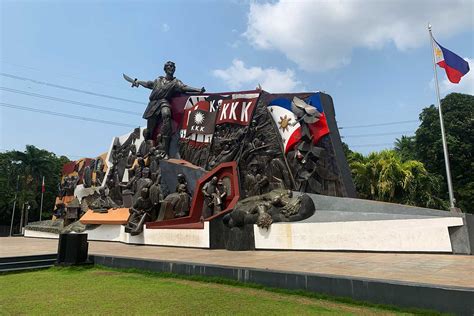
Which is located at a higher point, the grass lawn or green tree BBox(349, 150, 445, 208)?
green tree BBox(349, 150, 445, 208)

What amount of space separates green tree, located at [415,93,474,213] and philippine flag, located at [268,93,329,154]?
18282mm

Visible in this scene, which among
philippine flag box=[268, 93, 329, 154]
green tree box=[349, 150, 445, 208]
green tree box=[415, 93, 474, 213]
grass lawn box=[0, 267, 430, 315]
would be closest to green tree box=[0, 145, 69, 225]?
philippine flag box=[268, 93, 329, 154]

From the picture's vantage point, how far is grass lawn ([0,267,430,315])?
4207mm

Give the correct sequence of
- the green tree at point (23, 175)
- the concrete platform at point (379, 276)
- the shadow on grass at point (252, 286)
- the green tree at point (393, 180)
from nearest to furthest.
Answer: the concrete platform at point (379, 276)
the shadow on grass at point (252, 286)
the green tree at point (393, 180)
the green tree at point (23, 175)

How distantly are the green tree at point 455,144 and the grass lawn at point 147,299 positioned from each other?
1053 inches

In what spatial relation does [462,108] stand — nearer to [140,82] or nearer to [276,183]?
[276,183]

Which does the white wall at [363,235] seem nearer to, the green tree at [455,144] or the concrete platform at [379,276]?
the concrete platform at [379,276]

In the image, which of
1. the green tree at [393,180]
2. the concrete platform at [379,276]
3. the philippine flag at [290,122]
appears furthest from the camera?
the green tree at [393,180]

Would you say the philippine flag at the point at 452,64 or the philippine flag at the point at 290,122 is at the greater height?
the philippine flag at the point at 452,64

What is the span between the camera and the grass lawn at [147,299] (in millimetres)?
4207

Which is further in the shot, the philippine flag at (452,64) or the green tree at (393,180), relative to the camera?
the green tree at (393,180)

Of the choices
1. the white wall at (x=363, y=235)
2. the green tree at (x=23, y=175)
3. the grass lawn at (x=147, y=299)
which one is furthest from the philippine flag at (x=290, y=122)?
the green tree at (x=23, y=175)

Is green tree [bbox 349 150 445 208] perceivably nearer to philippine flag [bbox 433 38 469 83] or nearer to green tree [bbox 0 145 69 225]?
philippine flag [bbox 433 38 469 83]

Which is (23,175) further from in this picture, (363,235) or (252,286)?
(252,286)
